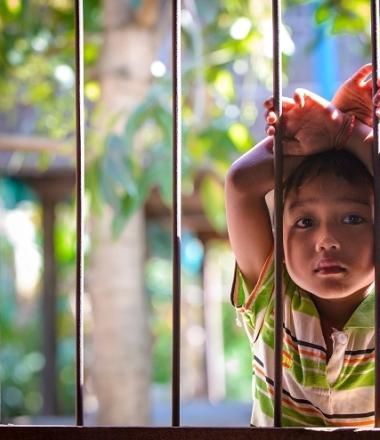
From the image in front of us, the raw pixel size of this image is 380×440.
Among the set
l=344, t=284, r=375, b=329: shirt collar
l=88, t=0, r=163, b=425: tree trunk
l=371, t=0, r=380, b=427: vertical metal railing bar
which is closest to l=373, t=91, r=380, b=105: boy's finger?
l=371, t=0, r=380, b=427: vertical metal railing bar

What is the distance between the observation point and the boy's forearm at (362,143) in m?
1.75

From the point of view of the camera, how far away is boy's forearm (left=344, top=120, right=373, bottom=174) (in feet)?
5.74

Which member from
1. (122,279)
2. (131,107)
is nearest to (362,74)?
(131,107)

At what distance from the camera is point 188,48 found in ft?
16.4

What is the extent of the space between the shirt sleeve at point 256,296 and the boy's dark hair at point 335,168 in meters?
0.16

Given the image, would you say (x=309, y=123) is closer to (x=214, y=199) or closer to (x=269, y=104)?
(x=269, y=104)

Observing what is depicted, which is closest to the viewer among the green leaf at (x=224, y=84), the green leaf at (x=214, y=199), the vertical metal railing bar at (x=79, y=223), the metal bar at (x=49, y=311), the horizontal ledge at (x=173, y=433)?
the horizontal ledge at (x=173, y=433)

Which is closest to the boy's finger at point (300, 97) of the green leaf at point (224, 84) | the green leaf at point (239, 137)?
the green leaf at point (239, 137)

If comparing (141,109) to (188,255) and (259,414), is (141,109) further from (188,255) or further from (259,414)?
(188,255)

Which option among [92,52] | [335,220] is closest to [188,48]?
[92,52]

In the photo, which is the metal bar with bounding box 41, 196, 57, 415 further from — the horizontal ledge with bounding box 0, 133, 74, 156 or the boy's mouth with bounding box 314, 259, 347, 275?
the boy's mouth with bounding box 314, 259, 347, 275

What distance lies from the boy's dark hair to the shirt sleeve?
0.53ft

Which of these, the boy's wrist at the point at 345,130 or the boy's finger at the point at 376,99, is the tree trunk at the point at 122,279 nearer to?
the boy's wrist at the point at 345,130

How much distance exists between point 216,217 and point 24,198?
4.33 m
